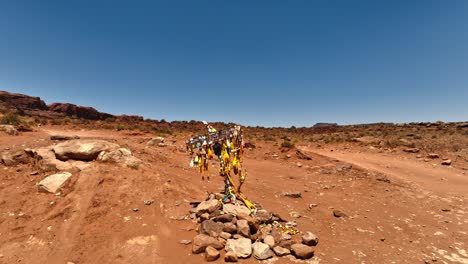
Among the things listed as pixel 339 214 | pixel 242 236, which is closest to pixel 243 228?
pixel 242 236

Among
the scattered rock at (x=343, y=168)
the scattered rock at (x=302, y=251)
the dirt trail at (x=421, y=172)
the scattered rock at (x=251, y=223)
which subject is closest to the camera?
the scattered rock at (x=302, y=251)

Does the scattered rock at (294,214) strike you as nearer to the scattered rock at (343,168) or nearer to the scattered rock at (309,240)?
the scattered rock at (309,240)

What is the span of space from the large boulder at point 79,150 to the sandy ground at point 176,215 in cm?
58

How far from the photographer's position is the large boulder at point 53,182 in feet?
29.9

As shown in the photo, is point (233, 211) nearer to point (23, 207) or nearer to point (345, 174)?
point (23, 207)

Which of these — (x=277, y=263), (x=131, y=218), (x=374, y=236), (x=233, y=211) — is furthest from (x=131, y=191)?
(x=374, y=236)

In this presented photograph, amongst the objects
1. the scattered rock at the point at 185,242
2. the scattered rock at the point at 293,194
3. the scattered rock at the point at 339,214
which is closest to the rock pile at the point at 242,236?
the scattered rock at the point at 185,242

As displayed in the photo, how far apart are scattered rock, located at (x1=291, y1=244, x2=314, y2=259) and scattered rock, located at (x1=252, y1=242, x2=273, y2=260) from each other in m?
0.56

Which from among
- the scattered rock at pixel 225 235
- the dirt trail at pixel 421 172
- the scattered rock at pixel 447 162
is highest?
the scattered rock at pixel 447 162

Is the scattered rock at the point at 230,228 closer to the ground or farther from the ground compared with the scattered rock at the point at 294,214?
farther from the ground

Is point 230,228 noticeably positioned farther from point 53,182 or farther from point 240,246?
point 53,182

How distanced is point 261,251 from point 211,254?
3.77 feet

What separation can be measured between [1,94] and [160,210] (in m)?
76.0

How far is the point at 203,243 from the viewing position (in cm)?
672
